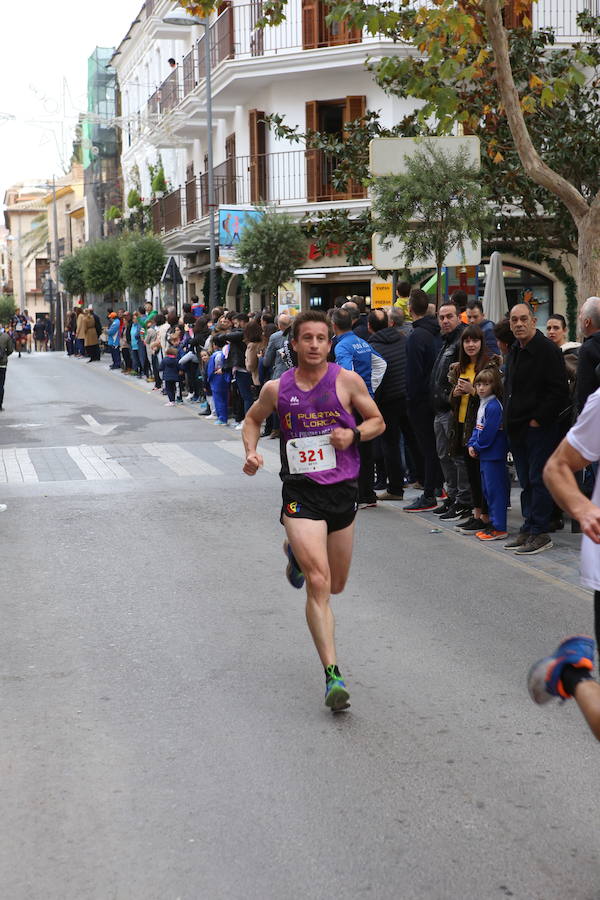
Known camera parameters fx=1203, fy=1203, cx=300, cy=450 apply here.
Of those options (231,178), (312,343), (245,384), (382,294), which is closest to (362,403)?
(312,343)

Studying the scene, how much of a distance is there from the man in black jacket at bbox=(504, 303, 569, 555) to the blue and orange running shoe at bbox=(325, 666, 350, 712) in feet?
14.0

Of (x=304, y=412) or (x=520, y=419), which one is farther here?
(x=520, y=419)

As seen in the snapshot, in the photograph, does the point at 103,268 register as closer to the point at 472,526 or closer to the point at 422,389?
the point at 422,389

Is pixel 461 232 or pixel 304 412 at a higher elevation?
pixel 461 232

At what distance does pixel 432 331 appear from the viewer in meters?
11.9

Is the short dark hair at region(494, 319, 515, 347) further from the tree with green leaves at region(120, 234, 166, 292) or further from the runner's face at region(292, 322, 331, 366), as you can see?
the tree with green leaves at region(120, 234, 166, 292)

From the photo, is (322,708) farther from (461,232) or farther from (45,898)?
(461,232)

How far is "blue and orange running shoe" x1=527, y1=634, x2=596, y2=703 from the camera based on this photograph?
3859 mm

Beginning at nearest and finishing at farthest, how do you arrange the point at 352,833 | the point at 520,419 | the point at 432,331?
the point at 352,833 → the point at 520,419 → the point at 432,331

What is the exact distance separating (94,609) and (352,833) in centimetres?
386

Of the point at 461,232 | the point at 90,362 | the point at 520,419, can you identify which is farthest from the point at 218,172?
the point at 520,419

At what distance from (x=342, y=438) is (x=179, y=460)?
32.2 feet

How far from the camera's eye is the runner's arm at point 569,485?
373 cm

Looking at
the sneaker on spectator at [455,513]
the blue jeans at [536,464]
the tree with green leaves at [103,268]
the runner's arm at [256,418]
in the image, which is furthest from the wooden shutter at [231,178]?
the runner's arm at [256,418]
